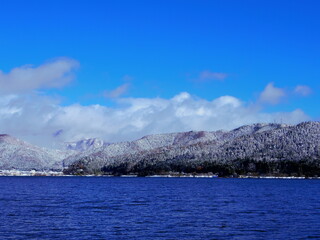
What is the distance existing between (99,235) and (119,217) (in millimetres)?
21531

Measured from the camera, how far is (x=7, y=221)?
3319 inches

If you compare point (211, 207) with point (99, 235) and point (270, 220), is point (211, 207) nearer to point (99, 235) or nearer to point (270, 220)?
point (270, 220)

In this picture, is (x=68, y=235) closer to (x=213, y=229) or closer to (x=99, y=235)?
(x=99, y=235)

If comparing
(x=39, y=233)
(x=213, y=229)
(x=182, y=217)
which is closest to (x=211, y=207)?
(x=182, y=217)

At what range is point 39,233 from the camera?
71.6 metres

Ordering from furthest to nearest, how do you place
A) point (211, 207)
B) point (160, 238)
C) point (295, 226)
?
point (211, 207) < point (295, 226) < point (160, 238)

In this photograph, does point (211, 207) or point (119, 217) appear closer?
point (119, 217)

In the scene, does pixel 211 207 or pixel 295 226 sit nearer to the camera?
pixel 295 226

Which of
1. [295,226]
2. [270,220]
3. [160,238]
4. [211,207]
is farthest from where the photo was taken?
[211,207]

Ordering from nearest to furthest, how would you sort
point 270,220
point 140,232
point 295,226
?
point 140,232, point 295,226, point 270,220

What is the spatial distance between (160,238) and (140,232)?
6004mm

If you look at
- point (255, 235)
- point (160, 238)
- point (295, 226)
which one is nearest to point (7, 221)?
point (160, 238)

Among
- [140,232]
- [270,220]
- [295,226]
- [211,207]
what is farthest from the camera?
[211,207]

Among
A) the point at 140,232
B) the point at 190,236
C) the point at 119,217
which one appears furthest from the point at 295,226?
the point at 119,217
